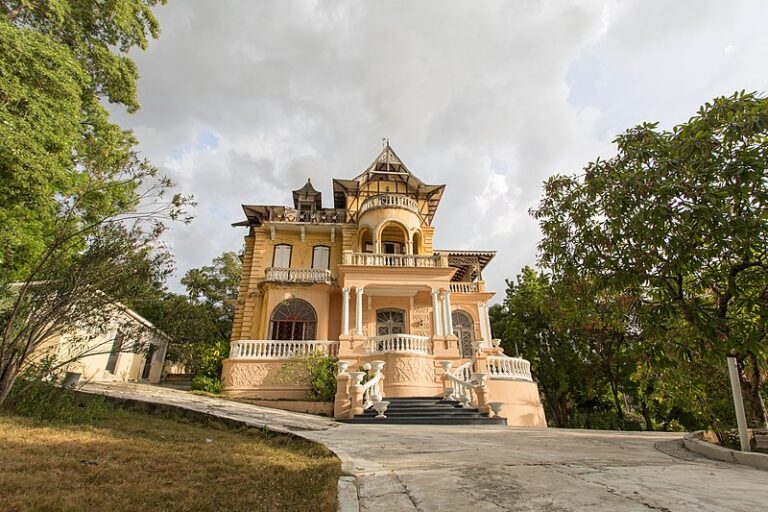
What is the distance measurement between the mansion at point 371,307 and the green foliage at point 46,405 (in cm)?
686

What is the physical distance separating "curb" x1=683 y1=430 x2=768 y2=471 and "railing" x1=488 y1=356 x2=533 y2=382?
7199 mm

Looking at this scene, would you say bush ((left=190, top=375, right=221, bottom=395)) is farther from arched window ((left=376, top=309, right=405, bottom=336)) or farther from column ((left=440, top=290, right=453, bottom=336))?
column ((left=440, top=290, right=453, bottom=336))

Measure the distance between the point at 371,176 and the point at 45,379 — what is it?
18.0 meters

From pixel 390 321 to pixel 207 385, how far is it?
338 inches

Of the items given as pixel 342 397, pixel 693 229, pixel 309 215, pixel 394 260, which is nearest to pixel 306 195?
pixel 309 215

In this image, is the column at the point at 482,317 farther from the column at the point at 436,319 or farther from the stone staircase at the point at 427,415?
the stone staircase at the point at 427,415

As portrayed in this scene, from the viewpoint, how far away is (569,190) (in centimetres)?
720

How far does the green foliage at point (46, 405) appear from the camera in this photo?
7016 millimetres

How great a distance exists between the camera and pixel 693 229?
4.97m

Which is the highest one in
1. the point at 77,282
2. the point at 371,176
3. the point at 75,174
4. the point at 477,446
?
the point at 371,176

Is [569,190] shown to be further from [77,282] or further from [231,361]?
[231,361]

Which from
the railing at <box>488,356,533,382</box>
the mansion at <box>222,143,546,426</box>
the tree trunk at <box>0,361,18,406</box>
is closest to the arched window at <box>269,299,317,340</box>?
the mansion at <box>222,143,546,426</box>

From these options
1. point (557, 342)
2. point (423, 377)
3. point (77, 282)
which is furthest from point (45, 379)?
point (557, 342)

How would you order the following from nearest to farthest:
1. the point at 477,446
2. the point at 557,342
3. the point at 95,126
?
the point at 477,446, the point at 95,126, the point at 557,342
